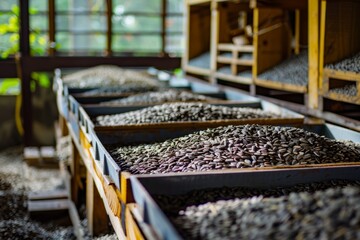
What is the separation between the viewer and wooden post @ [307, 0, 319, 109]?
3.81 m

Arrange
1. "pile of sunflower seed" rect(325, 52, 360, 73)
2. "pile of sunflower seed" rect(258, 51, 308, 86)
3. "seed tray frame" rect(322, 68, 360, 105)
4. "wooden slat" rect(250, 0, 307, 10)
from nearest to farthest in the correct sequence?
"seed tray frame" rect(322, 68, 360, 105) → "pile of sunflower seed" rect(325, 52, 360, 73) → "pile of sunflower seed" rect(258, 51, 308, 86) → "wooden slat" rect(250, 0, 307, 10)

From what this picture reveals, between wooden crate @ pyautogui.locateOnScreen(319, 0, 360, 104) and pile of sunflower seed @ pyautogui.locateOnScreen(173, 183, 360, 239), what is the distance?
6.78ft

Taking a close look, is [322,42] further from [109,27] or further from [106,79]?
[109,27]

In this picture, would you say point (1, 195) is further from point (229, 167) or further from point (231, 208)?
point (231, 208)

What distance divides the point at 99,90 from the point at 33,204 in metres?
1.24

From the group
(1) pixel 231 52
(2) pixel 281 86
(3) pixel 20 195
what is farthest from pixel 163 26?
(2) pixel 281 86

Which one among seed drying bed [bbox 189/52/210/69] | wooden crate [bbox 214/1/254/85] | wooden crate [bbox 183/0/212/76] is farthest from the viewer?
wooden crate [bbox 183/0/212/76]

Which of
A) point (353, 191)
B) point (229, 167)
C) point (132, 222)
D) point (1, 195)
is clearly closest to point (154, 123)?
point (229, 167)

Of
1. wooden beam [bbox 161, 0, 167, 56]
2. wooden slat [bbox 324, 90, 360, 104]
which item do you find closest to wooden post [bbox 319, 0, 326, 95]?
wooden slat [bbox 324, 90, 360, 104]

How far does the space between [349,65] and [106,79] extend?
3.16 meters

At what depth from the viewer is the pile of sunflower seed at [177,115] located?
11.8ft

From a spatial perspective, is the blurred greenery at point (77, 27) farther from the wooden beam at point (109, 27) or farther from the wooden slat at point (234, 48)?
the wooden slat at point (234, 48)

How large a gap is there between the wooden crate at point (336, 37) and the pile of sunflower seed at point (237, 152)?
0.92 metres

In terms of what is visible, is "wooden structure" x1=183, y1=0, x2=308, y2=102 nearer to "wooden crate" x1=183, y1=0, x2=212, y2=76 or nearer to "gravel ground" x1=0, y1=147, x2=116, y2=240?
"wooden crate" x1=183, y1=0, x2=212, y2=76
